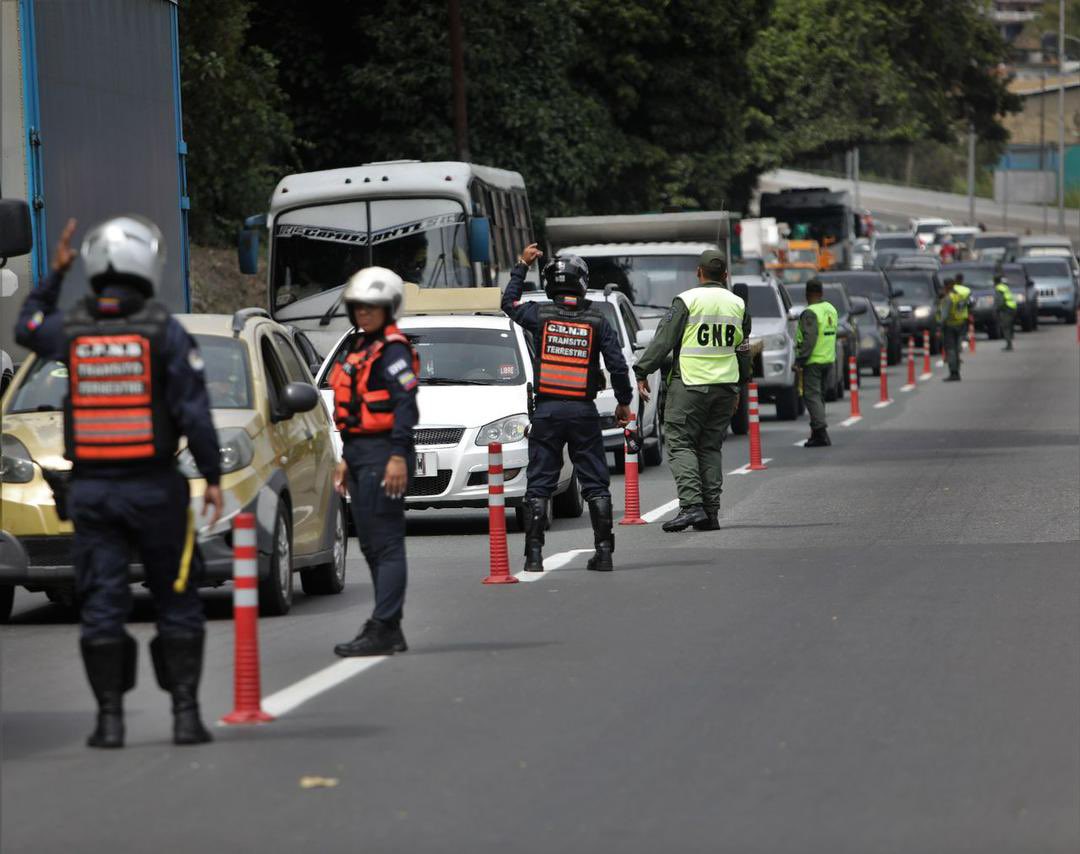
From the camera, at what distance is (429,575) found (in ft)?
44.7

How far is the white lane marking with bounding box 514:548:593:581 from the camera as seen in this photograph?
43.5 feet

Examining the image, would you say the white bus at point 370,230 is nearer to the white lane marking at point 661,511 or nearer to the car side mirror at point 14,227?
the white lane marking at point 661,511

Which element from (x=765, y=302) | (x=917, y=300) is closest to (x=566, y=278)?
(x=765, y=302)

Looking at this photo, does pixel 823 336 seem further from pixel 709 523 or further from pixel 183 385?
pixel 183 385

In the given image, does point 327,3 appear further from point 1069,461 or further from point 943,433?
point 1069,461

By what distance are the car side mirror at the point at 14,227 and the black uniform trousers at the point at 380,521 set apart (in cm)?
435

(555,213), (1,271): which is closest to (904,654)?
(1,271)

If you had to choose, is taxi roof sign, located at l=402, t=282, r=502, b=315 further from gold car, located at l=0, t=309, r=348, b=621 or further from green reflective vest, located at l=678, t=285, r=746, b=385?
gold car, located at l=0, t=309, r=348, b=621

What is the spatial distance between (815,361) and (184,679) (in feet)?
56.0

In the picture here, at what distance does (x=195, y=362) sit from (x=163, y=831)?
5.80ft

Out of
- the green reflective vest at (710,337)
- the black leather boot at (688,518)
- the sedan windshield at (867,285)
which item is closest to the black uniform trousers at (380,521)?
the green reflective vest at (710,337)

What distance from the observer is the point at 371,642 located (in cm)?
1001

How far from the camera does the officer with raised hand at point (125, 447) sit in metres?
7.65

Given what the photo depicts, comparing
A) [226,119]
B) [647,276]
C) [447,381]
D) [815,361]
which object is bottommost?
[815,361]
